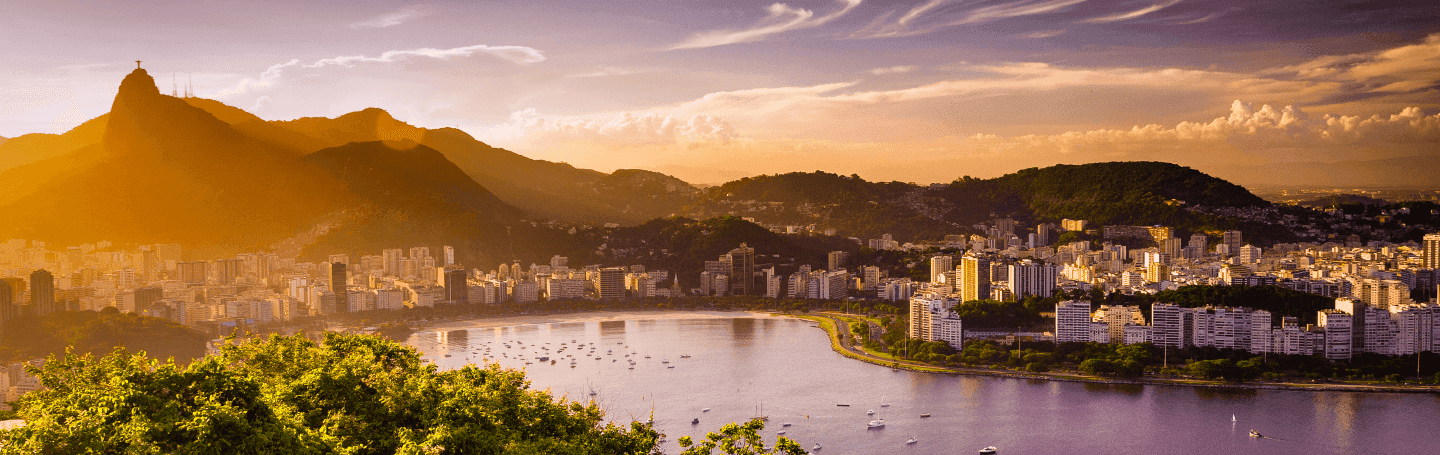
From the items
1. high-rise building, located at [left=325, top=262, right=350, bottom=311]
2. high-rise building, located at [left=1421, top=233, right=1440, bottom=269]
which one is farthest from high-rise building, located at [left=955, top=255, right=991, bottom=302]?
high-rise building, located at [left=325, top=262, right=350, bottom=311]

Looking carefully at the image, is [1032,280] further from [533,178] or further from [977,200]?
[533,178]

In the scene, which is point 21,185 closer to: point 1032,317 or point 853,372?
point 853,372

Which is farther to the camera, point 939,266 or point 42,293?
point 939,266

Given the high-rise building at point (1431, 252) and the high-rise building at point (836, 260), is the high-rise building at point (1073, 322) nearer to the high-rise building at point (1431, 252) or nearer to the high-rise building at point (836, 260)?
the high-rise building at point (1431, 252)

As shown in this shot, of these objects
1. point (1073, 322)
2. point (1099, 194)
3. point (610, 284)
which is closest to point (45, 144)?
point (610, 284)

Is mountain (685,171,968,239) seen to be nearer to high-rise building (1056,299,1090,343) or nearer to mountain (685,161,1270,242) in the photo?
mountain (685,161,1270,242)

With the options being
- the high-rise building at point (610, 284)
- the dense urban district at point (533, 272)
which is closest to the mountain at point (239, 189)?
the dense urban district at point (533, 272)

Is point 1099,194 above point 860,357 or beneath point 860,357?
above

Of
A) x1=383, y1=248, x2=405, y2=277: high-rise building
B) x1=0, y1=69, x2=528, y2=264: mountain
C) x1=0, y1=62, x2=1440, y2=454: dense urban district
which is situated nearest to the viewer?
x1=0, y1=62, x2=1440, y2=454: dense urban district
